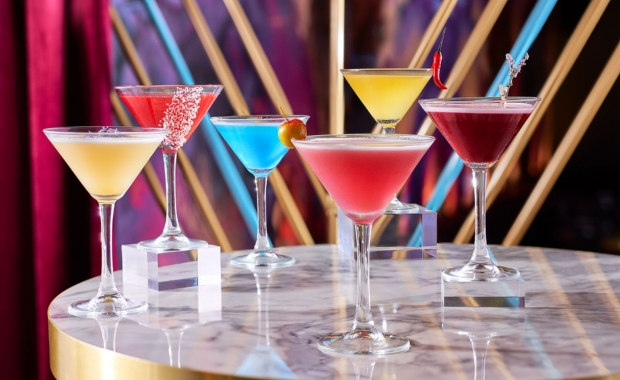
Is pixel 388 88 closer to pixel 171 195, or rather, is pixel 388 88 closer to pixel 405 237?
pixel 405 237

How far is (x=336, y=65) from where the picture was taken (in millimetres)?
2885

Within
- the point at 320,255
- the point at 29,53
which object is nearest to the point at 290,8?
A: the point at 29,53

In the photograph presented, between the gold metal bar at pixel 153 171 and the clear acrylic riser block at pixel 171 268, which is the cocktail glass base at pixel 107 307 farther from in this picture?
the gold metal bar at pixel 153 171

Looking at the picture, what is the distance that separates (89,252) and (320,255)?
952mm

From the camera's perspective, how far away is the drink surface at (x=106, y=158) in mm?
1468

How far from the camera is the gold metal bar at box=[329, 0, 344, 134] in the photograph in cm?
284

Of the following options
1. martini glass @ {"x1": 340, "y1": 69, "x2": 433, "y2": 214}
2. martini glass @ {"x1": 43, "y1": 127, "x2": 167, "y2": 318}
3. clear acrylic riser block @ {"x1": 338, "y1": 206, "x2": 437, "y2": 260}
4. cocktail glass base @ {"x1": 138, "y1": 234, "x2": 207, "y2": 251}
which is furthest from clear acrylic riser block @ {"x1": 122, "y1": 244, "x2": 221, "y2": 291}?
martini glass @ {"x1": 340, "y1": 69, "x2": 433, "y2": 214}

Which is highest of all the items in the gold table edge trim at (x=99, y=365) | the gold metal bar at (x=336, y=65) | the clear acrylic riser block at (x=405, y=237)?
the gold metal bar at (x=336, y=65)

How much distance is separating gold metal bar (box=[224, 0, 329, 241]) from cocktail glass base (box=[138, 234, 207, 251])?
3.93 ft

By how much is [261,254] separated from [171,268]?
318 millimetres

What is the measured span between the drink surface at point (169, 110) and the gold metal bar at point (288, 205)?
1.16m

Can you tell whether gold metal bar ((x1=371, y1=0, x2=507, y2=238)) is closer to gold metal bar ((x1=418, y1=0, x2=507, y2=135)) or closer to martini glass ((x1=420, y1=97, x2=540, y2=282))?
gold metal bar ((x1=418, y1=0, x2=507, y2=135))

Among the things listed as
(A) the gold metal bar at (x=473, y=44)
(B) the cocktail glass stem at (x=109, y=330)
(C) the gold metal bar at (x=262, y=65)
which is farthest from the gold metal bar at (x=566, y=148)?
(B) the cocktail glass stem at (x=109, y=330)

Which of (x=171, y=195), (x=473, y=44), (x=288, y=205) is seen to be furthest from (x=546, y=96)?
(x=171, y=195)
